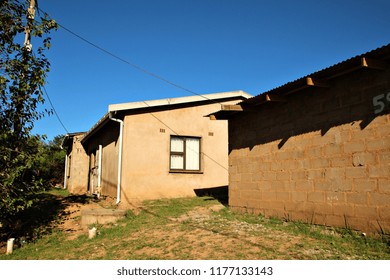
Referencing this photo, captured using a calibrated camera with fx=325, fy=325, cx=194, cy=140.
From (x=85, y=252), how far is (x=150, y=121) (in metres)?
6.70

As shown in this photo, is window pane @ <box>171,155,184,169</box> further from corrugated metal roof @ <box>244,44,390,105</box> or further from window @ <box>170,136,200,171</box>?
corrugated metal roof @ <box>244,44,390,105</box>

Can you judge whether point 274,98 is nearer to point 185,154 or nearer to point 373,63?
point 373,63

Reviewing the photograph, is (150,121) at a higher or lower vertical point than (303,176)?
higher

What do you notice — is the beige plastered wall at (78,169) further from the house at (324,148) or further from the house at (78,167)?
the house at (324,148)

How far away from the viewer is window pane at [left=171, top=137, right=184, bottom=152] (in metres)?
13.5

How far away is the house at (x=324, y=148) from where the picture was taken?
236 inches

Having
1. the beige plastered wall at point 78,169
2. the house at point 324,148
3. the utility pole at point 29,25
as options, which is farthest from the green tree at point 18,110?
the beige plastered wall at point 78,169

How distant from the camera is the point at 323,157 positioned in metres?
7.12

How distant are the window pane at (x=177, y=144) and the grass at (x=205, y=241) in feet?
12.3

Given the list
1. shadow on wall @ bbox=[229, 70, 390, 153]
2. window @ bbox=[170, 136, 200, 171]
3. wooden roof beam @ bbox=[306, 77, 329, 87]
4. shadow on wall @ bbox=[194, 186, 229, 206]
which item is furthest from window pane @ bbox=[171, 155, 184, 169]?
wooden roof beam @ bbox=[306, 77, 329, 87]

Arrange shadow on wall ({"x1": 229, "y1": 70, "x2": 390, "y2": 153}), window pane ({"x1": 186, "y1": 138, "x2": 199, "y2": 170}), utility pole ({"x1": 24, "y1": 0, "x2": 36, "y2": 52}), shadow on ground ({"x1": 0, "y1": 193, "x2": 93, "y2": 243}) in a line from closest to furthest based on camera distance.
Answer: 1. shadow on wall ({"x1": 229, "y1": 70, "x2": 390, "y2": 153})
2. utility pole ({"x1": 24, "y1": 0, "x2": 36, "y2": 52})
3. shadow on ground ({"x1": 0, "y1": 193, "x2": 93, "y2": 243})
4. window pane ({"x1": 186, "y1": 138, "x2": 199, "y2": 170})
